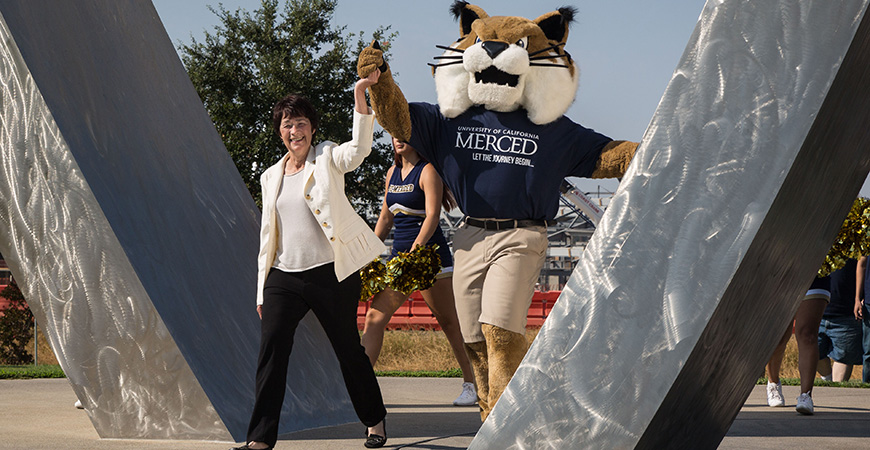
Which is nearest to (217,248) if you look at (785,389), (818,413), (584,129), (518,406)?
(584,129)

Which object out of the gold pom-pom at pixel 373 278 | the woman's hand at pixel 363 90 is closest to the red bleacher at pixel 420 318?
the gold pom-pom at pixel 373 278

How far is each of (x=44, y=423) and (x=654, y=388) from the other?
4033mm

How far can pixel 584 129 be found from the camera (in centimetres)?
497

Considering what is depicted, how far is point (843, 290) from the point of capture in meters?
9.75

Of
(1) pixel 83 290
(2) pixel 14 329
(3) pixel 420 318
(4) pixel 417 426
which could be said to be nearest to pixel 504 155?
(4) pixel 417 426

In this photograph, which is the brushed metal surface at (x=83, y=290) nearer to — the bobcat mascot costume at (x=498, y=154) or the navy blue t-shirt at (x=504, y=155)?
the bobcat mascot costume at (x=498, y=154)

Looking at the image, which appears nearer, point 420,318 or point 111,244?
point 111,244

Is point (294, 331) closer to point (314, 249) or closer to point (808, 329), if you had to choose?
point (314, 249)

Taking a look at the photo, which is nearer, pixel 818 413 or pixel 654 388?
pixel 654 388

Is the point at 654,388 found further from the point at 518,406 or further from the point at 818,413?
the point at 818,413

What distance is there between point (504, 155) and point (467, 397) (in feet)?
9.12

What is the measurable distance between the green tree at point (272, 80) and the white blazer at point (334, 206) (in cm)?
1907

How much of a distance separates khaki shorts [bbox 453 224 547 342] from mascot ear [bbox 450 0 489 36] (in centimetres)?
118

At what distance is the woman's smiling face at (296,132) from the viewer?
4777mm
